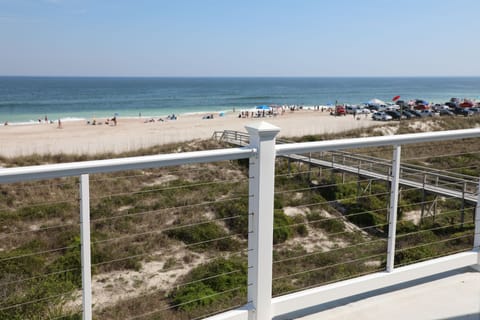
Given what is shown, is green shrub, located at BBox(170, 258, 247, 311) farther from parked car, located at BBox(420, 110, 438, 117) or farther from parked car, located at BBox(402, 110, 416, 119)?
parked car, located at BBox(420, 110, 438, 117)

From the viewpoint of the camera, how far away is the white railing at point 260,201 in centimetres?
208

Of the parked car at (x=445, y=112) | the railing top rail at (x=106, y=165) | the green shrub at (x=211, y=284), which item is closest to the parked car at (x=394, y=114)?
the parked car at (x=445, y=112)

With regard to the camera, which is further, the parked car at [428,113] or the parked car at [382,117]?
the parked car at [428,113]

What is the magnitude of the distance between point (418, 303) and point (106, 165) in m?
2.06

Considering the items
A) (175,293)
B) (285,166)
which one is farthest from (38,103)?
(175,293)

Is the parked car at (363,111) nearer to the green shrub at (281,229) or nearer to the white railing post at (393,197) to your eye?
the green shrub at (281,229)

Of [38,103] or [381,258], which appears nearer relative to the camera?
[381,258]

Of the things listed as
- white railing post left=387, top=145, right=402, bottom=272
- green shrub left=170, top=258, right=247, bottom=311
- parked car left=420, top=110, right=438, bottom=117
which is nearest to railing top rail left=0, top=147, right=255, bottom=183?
white railing post left=387, top=145, right=402, bottom=272

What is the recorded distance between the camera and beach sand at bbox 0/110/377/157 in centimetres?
2880

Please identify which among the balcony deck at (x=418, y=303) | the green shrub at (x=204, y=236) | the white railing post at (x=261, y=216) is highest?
the white railing post at (x=261, y=216)

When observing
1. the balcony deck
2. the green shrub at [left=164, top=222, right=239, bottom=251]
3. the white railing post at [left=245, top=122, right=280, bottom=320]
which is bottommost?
the green shrub at [left=164, top=222, right=239, bottom=251]

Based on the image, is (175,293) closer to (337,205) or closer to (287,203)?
(287,203)

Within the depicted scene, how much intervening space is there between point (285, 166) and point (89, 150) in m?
14.0

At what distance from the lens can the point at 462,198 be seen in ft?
39.4
